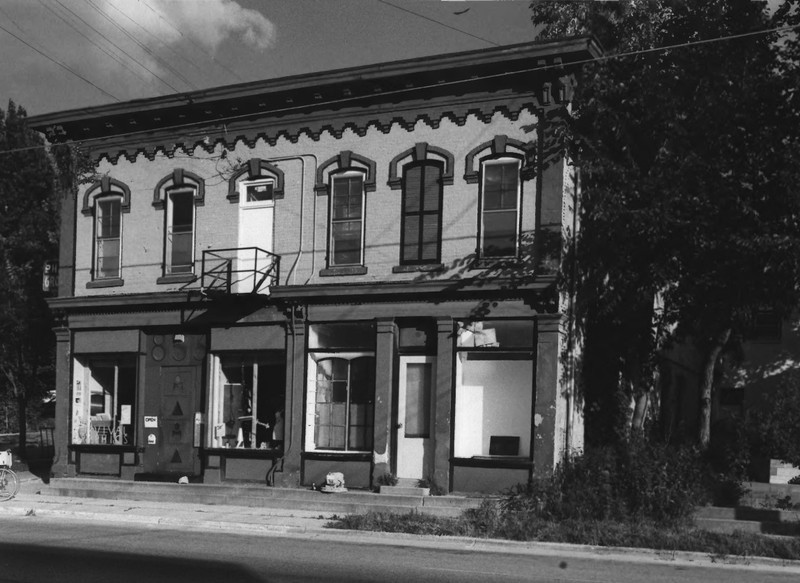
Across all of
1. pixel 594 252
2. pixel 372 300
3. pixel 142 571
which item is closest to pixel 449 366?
pixel 372 300

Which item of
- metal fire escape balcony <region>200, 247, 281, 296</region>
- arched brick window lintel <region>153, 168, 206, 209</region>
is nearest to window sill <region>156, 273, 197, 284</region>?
metal fire escape balcony <region>200, 247, 281, 296</region>

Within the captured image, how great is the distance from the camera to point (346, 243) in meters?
20.8

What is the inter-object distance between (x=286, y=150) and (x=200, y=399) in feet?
19.7

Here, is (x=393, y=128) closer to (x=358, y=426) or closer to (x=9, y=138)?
(x=358, y=426)

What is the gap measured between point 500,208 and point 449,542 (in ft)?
23.7

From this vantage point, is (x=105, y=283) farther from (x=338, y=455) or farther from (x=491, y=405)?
(x=491, y=405)

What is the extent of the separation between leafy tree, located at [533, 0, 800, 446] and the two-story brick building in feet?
3.02

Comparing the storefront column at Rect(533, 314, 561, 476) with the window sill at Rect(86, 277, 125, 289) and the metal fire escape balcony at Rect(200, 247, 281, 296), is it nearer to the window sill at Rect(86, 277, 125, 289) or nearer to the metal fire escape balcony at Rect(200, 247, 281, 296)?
the metal fire escape balcony at Rect(200, 247, 281, 296)

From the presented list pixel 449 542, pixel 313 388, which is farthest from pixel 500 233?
→ pixel 449 542

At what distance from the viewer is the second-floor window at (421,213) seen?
1989 cm

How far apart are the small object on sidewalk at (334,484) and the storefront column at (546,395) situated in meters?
4.00

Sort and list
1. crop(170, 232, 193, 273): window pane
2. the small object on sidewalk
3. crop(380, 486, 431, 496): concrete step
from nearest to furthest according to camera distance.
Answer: crop(380, 486, 431, 496): concrete step < the small object on sidewalk < crop(170, 232, 193, 273): window pane

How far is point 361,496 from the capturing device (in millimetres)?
18891

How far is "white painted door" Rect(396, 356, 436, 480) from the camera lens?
19.8m
